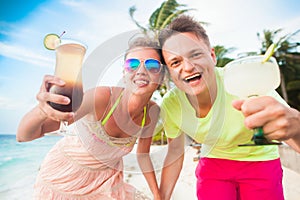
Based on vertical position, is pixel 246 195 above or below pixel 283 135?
below

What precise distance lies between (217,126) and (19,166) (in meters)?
14.5

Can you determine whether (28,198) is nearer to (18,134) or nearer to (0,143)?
(18,134)

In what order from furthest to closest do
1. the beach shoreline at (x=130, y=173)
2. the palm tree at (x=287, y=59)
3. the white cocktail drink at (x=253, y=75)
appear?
the palm tree at (x=287, y=59) < the beach shoreline at (x=130, y=173) < the white cocktail drink at (x=253, y=75)

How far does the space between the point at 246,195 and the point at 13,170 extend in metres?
13.7

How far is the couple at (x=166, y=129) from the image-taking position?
1671 mm

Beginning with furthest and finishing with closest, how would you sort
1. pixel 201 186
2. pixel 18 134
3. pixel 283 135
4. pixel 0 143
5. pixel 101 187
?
pixel 0 143 < pixel 201 186 < pixel 101 187 < pixel 18 134 < pixel 283 135

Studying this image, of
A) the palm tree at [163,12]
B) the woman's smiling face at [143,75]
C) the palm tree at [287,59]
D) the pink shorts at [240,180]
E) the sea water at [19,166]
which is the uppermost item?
the palm tree at [163,12]

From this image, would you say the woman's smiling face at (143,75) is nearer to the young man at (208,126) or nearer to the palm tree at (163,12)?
the young man at (208,126)

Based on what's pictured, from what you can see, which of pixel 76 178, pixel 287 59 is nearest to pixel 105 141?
pixel 76 178

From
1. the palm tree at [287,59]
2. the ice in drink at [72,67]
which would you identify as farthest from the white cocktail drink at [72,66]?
the palm tree at [287,59]

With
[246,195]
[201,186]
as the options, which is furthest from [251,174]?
[201,186]

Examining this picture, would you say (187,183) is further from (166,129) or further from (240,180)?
(166,129)

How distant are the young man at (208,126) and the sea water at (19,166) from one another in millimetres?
6846

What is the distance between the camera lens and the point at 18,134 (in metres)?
1.30
